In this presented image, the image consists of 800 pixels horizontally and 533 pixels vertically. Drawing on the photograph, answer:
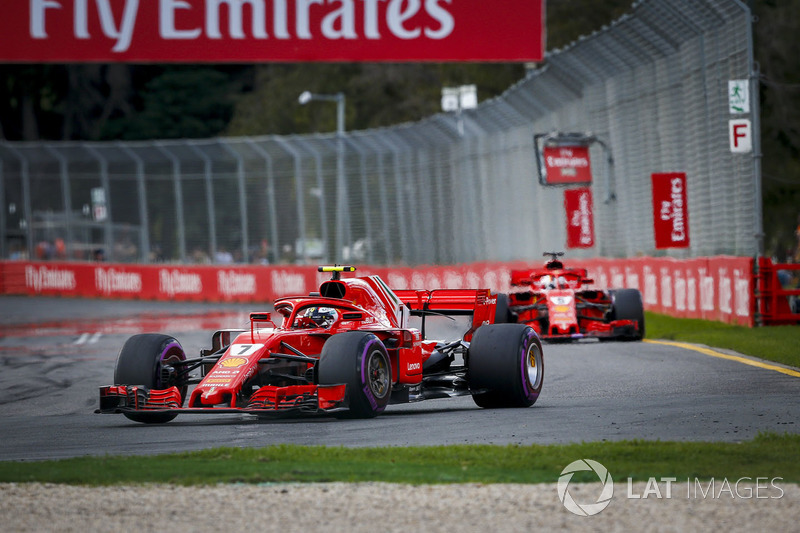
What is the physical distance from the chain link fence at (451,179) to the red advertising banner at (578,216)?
428mm

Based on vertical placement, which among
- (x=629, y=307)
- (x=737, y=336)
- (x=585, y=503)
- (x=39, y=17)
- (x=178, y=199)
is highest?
(x=39, y=17)

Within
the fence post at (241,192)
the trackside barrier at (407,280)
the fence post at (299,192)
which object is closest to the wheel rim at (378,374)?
the trackside barrier at (407,280)

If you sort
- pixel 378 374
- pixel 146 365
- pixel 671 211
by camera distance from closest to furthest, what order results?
pixel 378 374
pixel 146 365
pixel 671 211

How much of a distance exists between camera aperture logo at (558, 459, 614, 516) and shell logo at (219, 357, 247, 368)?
3.49 meters

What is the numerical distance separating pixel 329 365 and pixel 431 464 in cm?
239

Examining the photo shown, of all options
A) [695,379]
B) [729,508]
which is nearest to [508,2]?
[695,379]

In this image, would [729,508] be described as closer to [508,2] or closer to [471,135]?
[508,2]

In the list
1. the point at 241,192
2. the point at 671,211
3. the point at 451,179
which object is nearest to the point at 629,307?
the point at 671,211

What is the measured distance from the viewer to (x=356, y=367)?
35.2ft

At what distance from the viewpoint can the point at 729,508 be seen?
694 centimetres

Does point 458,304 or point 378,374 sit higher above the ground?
point 458,304

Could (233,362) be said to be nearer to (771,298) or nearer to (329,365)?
(329,365)

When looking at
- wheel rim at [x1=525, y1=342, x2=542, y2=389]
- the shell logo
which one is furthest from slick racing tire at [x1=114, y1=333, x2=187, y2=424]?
wheel rim at [x1=525, y1=342, x2=542, y2=389]

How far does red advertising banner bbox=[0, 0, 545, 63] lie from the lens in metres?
20.6
